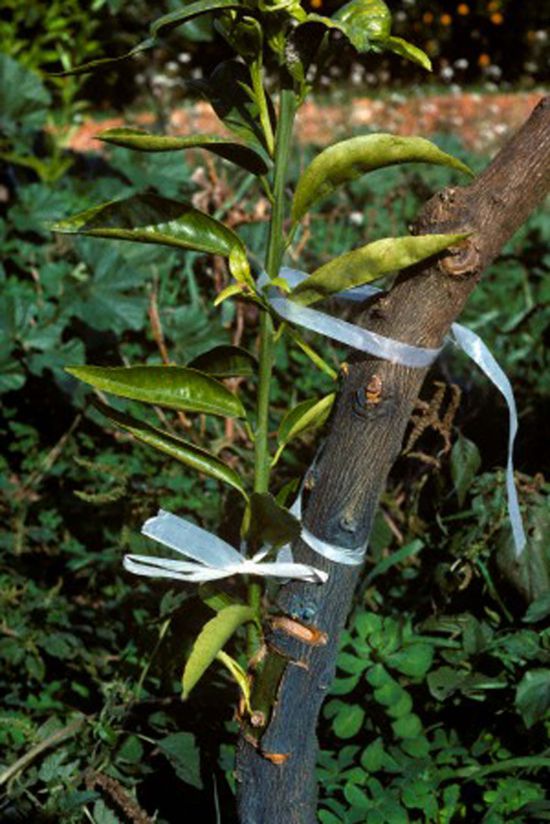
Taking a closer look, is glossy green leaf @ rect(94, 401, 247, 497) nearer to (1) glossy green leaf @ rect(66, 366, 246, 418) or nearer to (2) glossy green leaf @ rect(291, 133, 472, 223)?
(1) glossy green leaf @ rect(66, 366, 246, 418)

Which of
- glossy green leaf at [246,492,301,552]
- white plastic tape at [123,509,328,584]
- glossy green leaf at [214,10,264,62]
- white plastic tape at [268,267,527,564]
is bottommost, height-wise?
white plastic tape at [123,509,328,584]

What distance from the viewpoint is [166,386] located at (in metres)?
1.16

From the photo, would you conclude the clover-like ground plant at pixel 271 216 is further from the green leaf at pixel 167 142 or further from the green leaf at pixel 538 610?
the green leaf at pixel 538 610

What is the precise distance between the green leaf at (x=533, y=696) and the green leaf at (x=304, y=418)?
484 millimetres

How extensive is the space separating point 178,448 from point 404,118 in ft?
22.4

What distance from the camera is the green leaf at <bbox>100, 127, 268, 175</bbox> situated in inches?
40.4

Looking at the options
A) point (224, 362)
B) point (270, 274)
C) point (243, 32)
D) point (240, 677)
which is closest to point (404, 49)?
point (243, 32)

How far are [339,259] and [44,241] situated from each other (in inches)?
77.5

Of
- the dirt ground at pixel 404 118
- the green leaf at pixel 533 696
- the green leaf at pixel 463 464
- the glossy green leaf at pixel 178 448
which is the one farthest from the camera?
the dirt ground at pixel 404 118

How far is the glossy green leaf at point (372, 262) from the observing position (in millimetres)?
1029

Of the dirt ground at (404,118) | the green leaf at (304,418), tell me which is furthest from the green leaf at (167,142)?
the dirt ground at (404,118)

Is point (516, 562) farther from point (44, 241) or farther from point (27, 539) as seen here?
point (44, 241)

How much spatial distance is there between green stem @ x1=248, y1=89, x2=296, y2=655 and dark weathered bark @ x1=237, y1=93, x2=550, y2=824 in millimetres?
60

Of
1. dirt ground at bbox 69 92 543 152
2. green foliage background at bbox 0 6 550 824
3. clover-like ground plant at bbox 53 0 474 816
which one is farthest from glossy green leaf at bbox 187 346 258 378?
dirt ground at bbox 69 92 543 152
